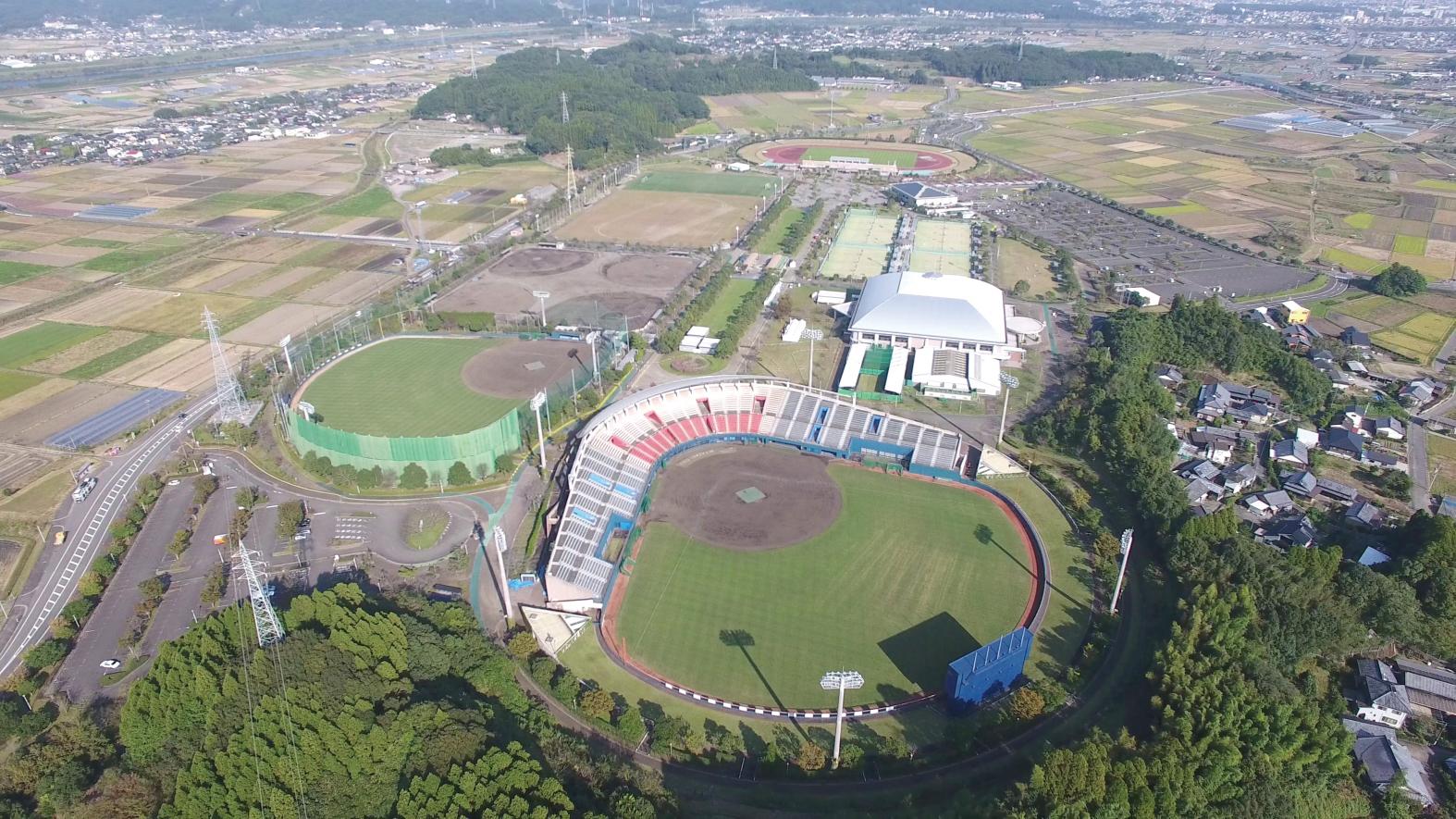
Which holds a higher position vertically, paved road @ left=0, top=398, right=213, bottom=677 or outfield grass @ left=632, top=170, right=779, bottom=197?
outfield grass @ left=632, top=170, right=779, bottom=197

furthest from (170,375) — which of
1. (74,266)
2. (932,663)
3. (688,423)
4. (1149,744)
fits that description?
(1149,744)

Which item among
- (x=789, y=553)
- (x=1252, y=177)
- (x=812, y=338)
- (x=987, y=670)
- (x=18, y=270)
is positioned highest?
(x=18, y=270)

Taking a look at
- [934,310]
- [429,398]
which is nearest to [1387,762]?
[934,310]

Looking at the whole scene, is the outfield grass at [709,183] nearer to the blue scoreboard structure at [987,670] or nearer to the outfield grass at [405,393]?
the outfield grass at [405,393]

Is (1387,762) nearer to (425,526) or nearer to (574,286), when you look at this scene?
(425,526)

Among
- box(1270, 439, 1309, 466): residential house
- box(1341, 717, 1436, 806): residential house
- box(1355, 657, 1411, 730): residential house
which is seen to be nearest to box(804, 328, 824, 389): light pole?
box(1270, 439, 1309, 466): residential house

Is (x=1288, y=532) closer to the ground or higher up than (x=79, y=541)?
closer to the ground

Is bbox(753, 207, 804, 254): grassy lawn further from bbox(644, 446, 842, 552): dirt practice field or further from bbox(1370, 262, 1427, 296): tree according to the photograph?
bbox(1370, 262, 1427, 296): tree

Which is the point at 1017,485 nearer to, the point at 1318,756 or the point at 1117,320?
the point at 1318,756
